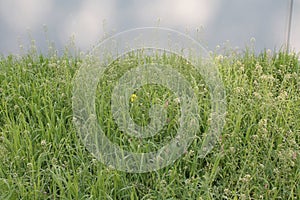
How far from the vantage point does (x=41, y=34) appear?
15.1ft

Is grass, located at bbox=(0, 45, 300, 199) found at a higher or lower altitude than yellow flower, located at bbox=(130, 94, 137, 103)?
lower

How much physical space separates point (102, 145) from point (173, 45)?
1.73 meters

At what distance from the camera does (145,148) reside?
2.58 metres

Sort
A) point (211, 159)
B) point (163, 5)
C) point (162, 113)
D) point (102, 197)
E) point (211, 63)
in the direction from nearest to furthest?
point (102, 197) → point (211, 159) → point (162, 113) → point (211, 63) → point (163, 5)

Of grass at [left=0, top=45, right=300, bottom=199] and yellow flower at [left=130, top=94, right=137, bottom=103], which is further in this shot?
yellow flower at [left=130, top=94, right=137, bottom=103]

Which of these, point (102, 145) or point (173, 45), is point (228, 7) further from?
point (102, 145)

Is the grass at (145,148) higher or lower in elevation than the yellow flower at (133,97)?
lower

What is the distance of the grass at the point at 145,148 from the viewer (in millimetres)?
2312

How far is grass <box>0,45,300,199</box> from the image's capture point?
2312 millimetres

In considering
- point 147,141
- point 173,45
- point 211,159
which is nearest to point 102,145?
point 147,141

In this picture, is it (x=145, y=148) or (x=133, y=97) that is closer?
(x=145, y=148)

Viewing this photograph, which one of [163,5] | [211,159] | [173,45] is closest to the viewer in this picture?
[211,159]

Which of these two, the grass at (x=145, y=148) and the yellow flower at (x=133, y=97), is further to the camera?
the yellow flower at (x=133, y=97)

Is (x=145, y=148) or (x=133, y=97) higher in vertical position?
(x=133, y=97)
